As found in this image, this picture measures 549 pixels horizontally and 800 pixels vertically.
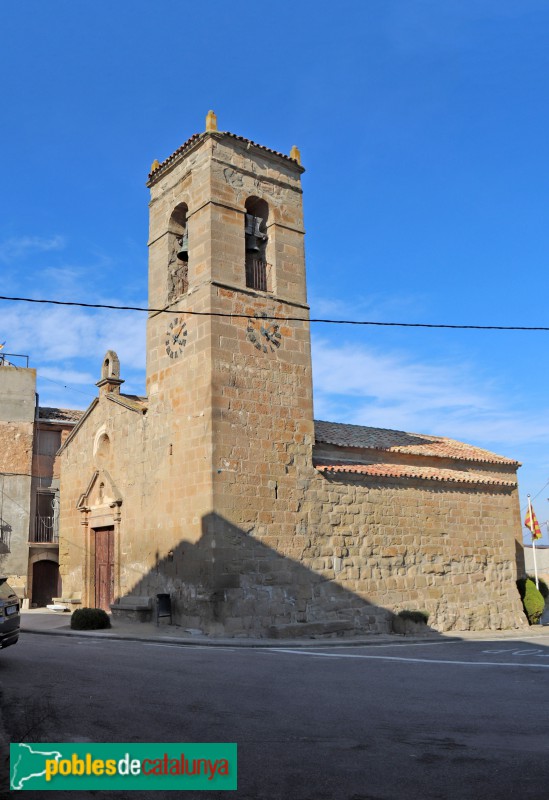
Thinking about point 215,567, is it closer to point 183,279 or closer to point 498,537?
point 183,279

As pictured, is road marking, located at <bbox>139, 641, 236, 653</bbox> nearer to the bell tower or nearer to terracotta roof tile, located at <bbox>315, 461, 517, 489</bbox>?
the bell tower

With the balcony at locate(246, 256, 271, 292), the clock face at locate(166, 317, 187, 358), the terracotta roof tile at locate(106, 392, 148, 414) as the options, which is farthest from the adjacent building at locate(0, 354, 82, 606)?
the balcony at locate(246, 256, 271, 292)

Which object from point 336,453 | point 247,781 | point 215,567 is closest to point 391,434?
point 336,453

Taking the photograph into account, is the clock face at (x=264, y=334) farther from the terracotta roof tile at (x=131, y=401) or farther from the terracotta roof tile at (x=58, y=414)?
the terracotta roof tile at (x=58, y=414)

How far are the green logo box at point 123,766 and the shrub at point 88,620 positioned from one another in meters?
11.0

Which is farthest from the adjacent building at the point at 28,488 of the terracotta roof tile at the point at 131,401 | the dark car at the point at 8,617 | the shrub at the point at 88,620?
the dark car at the point at 8,617

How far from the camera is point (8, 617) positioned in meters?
8.57

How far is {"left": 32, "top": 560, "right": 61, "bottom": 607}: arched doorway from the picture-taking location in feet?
85.5

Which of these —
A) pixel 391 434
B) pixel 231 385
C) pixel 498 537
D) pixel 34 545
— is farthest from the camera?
pixel 34 545

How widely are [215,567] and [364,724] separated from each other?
871cm

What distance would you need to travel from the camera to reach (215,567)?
14.5 m

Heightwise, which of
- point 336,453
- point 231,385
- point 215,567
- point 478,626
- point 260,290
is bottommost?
point 478,626

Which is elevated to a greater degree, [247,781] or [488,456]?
[488,456]

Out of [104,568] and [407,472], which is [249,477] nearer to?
[407,472]
